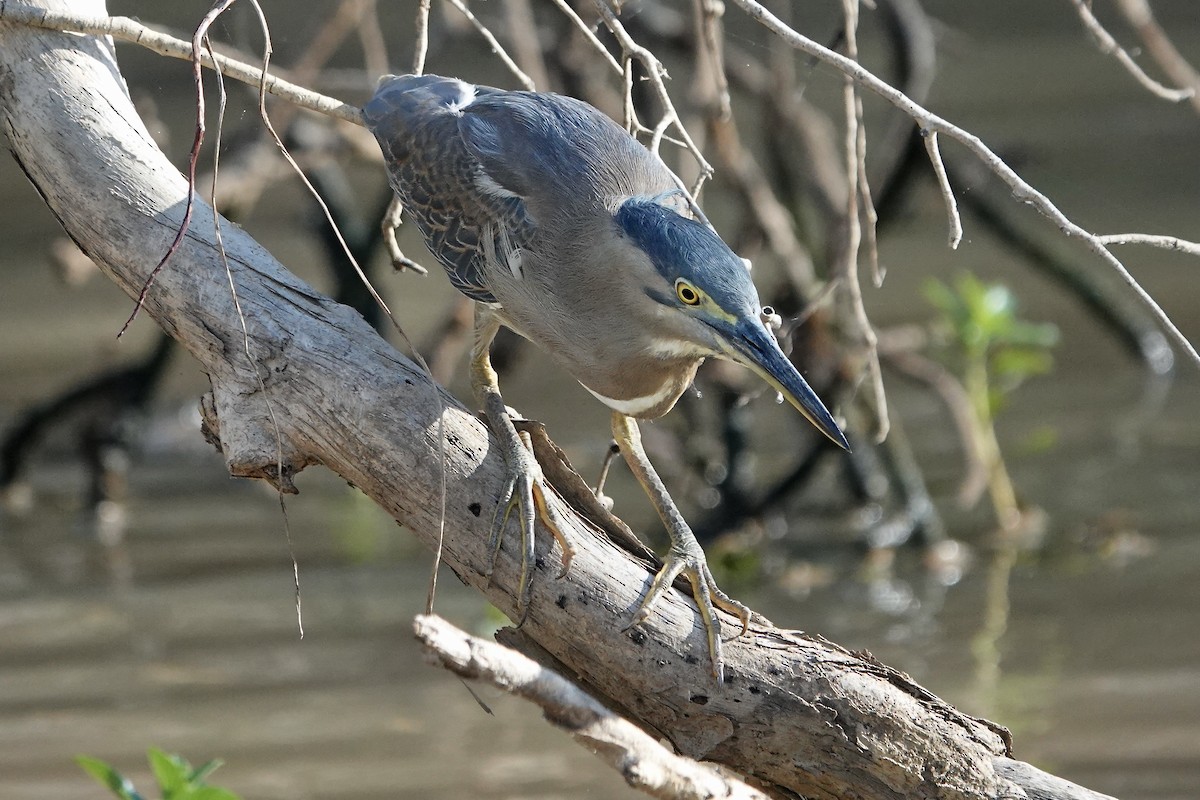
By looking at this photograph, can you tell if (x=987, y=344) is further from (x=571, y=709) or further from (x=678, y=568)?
(x=571, y=709)

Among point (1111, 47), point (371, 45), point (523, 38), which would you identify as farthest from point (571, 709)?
point (371, 45)

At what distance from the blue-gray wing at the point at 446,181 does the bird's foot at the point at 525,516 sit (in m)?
0.44

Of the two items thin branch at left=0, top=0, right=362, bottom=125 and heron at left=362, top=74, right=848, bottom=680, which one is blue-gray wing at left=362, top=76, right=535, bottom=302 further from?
thin branch at left=0, top=0, right=362, bottom=125

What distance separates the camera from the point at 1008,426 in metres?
5.87

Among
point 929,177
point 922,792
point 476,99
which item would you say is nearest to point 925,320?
point 929,177

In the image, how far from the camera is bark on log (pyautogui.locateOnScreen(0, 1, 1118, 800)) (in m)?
2.24

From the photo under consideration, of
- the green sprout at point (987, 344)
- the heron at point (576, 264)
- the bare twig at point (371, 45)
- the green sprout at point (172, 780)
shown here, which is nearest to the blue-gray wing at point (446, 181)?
the heron at point (576, 264)

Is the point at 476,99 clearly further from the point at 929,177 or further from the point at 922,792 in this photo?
the point at 929,177

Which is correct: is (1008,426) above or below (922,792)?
above

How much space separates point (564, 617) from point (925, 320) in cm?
484

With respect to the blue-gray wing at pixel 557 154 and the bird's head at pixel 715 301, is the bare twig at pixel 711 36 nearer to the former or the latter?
the blue-gray wing at pixel 557 154

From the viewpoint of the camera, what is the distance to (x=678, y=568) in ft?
7.82

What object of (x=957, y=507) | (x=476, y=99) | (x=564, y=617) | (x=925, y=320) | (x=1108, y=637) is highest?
(x=925, y=320)

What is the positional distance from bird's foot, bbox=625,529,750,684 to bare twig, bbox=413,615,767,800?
1.23ft
